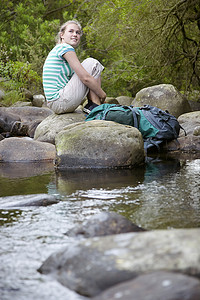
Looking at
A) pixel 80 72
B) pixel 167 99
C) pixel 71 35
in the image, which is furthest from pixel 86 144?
pixel 167 99

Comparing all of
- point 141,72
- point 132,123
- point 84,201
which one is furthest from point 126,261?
point 141,72

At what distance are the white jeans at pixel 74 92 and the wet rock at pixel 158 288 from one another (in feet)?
16.6

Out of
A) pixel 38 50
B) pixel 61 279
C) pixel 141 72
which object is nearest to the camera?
pixel 61 279

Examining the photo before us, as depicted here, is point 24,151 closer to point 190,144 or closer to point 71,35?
point 71,35

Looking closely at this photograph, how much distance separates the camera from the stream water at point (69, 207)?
Answer: 1.93 meters

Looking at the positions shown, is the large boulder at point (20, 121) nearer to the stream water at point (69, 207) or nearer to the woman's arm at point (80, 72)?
the woman's arm at point (80, 72)

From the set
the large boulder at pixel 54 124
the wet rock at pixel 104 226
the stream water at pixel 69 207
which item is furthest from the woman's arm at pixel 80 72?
the wet rock at pixel 104 226

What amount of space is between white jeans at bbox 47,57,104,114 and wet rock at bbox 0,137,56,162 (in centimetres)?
99

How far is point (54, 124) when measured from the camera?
6.68m

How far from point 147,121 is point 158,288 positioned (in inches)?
176

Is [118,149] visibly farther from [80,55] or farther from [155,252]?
[80,55]

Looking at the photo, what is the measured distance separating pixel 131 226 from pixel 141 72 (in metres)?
10.3

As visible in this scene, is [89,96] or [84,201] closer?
[84,201]

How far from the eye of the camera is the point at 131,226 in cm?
233
